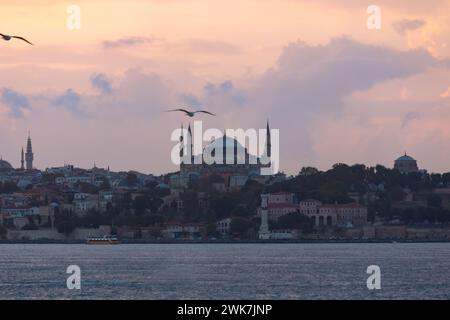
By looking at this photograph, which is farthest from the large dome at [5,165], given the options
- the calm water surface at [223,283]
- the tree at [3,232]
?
the calm water surface at [223,283]

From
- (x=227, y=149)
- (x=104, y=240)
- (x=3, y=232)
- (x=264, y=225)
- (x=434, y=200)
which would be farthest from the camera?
(x=227, y=149)

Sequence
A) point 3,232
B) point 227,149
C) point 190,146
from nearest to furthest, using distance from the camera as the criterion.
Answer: point 3,232
point 190,146
point 227,149

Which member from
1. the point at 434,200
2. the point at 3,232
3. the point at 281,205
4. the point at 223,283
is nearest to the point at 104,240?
the point at 3,232

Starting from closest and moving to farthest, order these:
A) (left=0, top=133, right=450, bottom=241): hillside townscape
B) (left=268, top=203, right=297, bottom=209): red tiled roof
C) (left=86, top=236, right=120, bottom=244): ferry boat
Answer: (left=86, top=236, right=120, bottom=244): ferry boat
(left=0, top=133, right=450, bottom=241): hillside townscape
(left=268, top=203, right=297, bottom=209): red tiled roof

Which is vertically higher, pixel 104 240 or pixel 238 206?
pixel 238 206

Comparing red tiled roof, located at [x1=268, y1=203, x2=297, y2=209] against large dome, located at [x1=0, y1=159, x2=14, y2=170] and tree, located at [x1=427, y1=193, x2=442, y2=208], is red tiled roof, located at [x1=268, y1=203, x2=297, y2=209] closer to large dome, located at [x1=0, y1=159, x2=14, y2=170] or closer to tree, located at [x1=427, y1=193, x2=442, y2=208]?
tree, located at [x1=427, y1=193, x2=442, y2=208]

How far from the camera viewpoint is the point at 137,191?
140875 millimetres

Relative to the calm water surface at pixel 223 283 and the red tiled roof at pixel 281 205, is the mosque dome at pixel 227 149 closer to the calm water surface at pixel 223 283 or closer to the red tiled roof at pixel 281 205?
the red tiled roof at pixel 281 205

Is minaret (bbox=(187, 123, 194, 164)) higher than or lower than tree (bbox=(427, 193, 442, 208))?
higher

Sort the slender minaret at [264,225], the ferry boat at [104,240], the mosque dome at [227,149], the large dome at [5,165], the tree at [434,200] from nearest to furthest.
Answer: the ferry boat at [104,240]
the slender minaret at [264,225]
the tree at [434,200]
the mosque dome at [227,149]
the large dome at [5,165]

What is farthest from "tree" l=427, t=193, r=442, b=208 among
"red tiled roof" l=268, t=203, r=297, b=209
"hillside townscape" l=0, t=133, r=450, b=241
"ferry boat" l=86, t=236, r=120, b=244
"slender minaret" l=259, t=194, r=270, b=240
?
"ferry boat" l=86, t=236, r=120, b=244

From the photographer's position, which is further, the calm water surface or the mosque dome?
the mosque dome

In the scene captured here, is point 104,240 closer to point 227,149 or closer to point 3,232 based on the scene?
point 3,232
